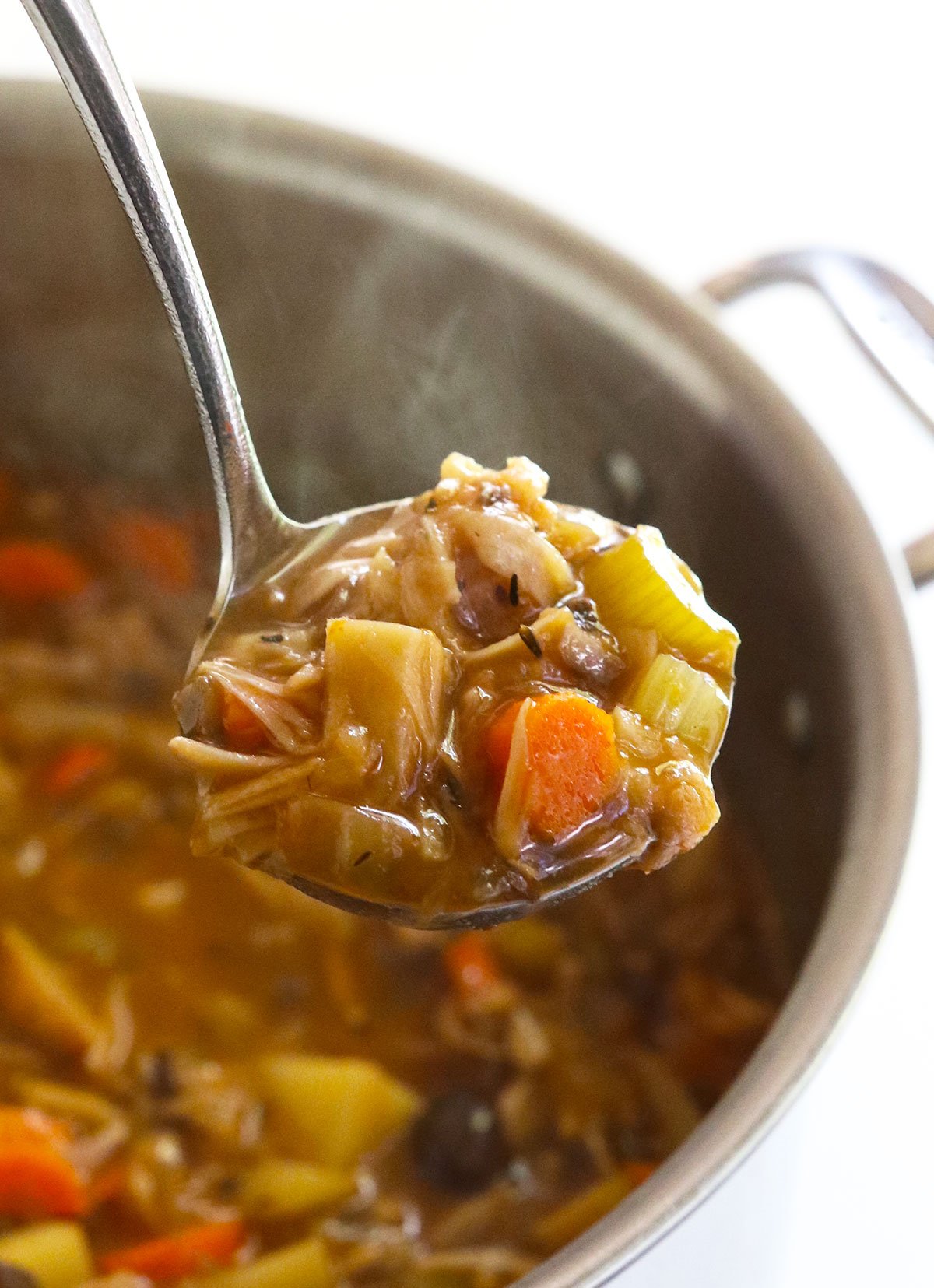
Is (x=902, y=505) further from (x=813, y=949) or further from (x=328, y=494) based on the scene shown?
(x=813, y=949)

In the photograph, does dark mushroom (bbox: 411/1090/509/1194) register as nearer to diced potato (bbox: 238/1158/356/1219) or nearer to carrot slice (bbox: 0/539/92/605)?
diced potato (bbox: 238/1158/356/1219)

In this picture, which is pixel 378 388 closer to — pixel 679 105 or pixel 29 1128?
pixel 29 1128

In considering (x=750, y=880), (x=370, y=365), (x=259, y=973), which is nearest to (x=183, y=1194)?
(x=259, y=973)

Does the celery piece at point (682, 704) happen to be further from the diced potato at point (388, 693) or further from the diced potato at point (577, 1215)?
the diced potato at point (577, 1215)

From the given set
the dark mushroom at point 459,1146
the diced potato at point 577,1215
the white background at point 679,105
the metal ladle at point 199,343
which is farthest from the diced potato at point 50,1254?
the white background at point 679,105

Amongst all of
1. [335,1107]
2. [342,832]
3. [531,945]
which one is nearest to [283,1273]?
[335,1107]

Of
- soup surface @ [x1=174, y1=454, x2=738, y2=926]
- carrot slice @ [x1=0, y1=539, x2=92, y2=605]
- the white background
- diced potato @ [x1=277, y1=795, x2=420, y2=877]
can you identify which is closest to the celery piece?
soup surface @ [x1=174, y1=454, x2=738, y2=926]
